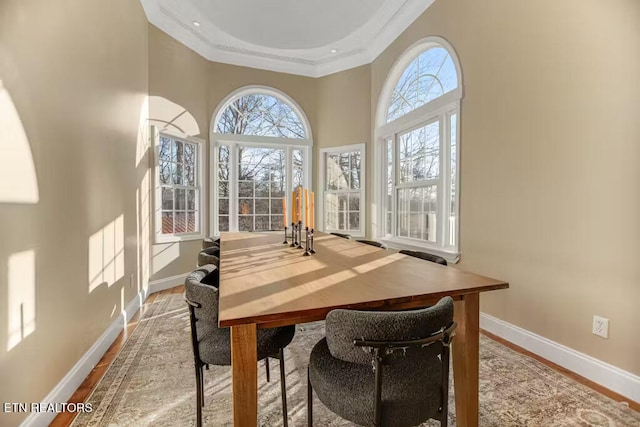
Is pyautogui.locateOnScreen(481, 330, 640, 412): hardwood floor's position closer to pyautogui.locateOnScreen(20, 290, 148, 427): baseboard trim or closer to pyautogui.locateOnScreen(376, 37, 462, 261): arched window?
pyautogui.locateOnScreen(376, 37, 462, 261): arched window

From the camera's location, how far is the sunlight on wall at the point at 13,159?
51.0 inches

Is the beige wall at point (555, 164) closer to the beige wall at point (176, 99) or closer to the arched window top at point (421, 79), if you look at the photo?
the arched window top at point (421, 79)

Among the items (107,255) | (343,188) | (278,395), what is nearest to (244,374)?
(278,395)

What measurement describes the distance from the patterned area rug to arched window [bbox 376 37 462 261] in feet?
4.33

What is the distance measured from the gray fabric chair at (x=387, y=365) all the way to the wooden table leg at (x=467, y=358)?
287 millimetres

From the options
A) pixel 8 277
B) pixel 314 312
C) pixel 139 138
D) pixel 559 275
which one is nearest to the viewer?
pixel 314 312

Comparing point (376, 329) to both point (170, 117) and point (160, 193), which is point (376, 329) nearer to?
point (160, 193)

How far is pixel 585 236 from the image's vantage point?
2033mm

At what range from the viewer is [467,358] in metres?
1.41

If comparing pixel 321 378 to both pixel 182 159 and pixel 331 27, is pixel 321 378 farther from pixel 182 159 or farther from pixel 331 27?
pixel 331 27

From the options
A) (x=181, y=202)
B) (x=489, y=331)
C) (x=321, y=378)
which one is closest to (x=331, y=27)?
(x=181, y=202)

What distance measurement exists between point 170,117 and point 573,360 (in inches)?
192

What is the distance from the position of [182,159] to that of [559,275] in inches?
179

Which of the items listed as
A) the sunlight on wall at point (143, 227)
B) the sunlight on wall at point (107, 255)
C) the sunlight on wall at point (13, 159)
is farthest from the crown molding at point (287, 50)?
the sunlight on wall at point (13, 159)
